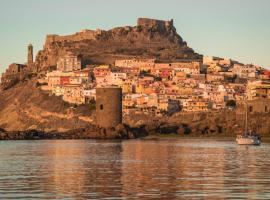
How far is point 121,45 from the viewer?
164m

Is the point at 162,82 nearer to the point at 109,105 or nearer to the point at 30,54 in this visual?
the point at 30,54

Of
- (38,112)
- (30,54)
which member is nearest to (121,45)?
(30,54)

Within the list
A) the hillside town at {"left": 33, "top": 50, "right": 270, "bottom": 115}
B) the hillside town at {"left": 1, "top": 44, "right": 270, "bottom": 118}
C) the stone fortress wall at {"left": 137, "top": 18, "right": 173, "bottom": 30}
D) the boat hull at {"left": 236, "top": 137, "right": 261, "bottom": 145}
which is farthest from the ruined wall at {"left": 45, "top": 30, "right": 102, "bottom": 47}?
the boat hull at {"left": 236, "top": 137, "right": 261, "bottom": 145}

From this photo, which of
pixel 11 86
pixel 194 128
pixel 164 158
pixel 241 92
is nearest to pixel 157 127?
pixel 194 128

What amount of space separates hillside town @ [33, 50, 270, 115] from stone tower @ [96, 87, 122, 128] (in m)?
28.4

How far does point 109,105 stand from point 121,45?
274 ft

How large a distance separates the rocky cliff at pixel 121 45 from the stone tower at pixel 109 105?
7016 cm

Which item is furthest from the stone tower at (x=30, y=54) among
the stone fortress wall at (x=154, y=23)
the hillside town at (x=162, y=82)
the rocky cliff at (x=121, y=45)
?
the stone fortress wall at (x=154, y=23)

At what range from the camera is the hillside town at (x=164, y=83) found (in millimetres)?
115125

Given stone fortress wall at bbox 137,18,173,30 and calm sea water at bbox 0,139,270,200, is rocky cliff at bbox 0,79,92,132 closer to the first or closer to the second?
stone fortress wall at bbox 137,18,173,30

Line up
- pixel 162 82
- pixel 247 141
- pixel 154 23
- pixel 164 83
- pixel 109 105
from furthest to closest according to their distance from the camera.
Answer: pixel 154 23 < pixel 162 82 < pixel 164 83 < pixel 109 105 < pixel 247 141

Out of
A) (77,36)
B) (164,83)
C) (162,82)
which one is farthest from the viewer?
(77,36)

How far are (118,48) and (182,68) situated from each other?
→ 20.5 meters

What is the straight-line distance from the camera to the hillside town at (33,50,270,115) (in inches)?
4532
